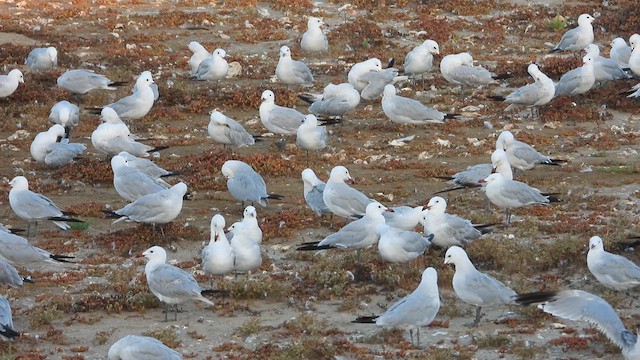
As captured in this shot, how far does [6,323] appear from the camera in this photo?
11023mm

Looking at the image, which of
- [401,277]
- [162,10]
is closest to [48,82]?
[162,10]

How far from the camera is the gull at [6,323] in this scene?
10883 mm

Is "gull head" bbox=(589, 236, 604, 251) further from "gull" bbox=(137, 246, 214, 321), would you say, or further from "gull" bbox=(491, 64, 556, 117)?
"gull" bbox=(491, 64, 556, 117)

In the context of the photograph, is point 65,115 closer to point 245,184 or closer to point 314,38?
point 245,184

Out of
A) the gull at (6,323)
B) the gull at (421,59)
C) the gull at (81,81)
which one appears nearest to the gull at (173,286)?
the gull at (6,323)

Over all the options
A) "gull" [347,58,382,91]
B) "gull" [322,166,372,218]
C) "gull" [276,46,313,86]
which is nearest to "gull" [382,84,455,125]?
"gull" [347,58,382,91]

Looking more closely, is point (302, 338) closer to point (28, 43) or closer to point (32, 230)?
point (32, 230)

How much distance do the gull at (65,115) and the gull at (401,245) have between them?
7.98 m

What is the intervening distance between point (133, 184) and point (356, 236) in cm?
359

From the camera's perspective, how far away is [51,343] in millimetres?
11516

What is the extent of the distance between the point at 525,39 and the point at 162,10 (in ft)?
28.0

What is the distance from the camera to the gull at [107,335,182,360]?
1033cm

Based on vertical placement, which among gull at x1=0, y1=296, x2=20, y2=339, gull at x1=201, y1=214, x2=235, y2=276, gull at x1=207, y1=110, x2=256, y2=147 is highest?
gull at x1=0, y1=296, x2=20, y2=339

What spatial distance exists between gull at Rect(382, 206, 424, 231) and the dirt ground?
742mm
